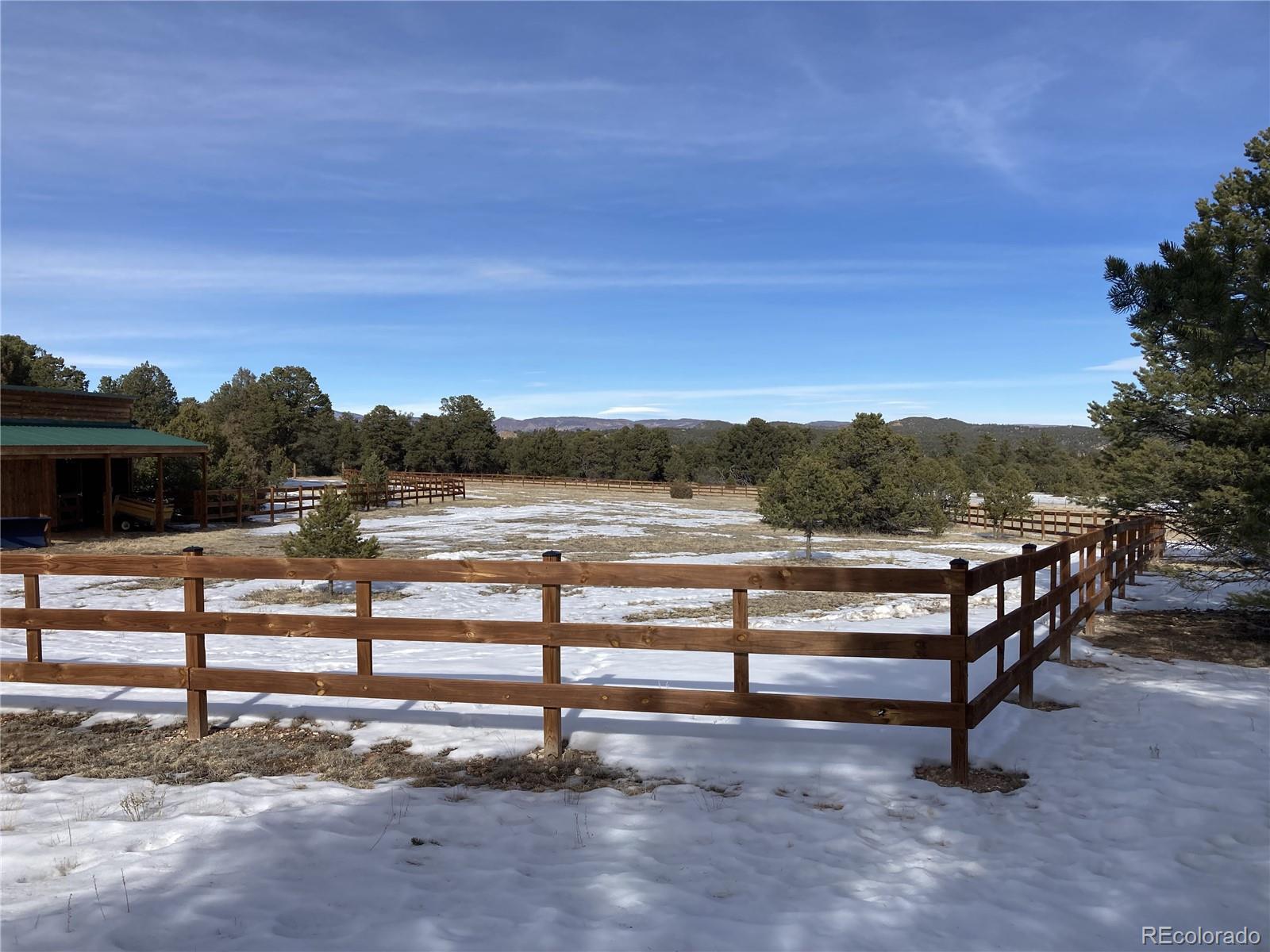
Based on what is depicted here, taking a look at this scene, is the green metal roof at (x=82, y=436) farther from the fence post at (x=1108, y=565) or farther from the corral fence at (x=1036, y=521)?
the corral fence at (x=1036, y=521)

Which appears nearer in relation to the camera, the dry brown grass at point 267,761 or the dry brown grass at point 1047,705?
the dry brown grass at point 267,761

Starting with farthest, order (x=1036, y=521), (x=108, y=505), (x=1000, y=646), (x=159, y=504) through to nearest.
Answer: (x=1036, y=521), (x=159, y=504), (x=108, y=505), (x=1000, y=646)

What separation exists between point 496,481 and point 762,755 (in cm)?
6630

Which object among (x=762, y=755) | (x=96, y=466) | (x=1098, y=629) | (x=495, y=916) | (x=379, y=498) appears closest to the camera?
(x=495, y=916)

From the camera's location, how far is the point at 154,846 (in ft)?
12.3

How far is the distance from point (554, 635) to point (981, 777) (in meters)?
2.75

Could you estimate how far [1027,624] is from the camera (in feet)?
20.3

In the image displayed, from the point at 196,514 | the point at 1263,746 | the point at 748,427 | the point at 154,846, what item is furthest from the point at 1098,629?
the point at 748,427

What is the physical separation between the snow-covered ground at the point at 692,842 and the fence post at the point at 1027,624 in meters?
0.25

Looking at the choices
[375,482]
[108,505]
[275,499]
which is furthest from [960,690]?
→ [375,482]

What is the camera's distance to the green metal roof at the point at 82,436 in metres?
22.1

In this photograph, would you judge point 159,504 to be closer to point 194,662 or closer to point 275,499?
point 275,499

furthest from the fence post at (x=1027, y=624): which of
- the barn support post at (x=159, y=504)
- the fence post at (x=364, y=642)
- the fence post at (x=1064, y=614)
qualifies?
the barn support post at (x=159, y=504)

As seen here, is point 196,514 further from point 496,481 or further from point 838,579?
point 496,481
